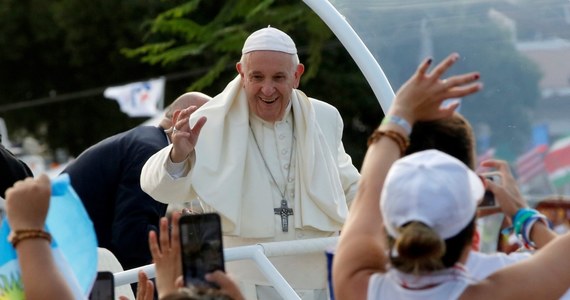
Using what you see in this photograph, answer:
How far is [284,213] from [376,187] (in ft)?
8.88

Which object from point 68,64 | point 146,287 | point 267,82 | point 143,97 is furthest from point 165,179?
point 68,64

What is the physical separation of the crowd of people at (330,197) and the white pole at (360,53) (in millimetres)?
394

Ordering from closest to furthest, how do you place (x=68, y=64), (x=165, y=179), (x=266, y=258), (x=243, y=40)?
(x=266, y=258)
(x=165, y=179)
(x=243, y=40)
(x=68, y=64)

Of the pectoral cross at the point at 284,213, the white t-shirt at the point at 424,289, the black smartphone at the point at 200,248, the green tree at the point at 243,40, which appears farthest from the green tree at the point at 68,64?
the white t-shirt at the point at 424,289

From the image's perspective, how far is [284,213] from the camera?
602 centimetres

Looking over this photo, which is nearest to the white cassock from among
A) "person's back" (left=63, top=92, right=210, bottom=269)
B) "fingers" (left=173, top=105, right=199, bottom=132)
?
"fingers" (left=173, top=105, right=199, bottom=132)

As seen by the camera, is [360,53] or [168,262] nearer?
[168,262]

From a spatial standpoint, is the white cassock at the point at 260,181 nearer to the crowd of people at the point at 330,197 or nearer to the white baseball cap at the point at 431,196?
the crowd of people at the point at 330,197

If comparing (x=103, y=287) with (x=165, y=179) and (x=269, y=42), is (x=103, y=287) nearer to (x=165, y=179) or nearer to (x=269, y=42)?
(x=165, y=179)

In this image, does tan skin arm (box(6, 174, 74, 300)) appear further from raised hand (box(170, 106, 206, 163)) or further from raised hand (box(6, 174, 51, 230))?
raised hand (box(170, 106, 206, 163))

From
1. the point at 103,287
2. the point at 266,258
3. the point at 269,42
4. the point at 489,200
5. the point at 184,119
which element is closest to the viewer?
the point at 489,200

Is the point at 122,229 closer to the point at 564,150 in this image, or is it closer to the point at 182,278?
the point at 564,150

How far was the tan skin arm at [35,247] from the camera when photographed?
10.4 feet

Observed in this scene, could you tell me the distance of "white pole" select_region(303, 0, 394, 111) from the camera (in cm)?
576
